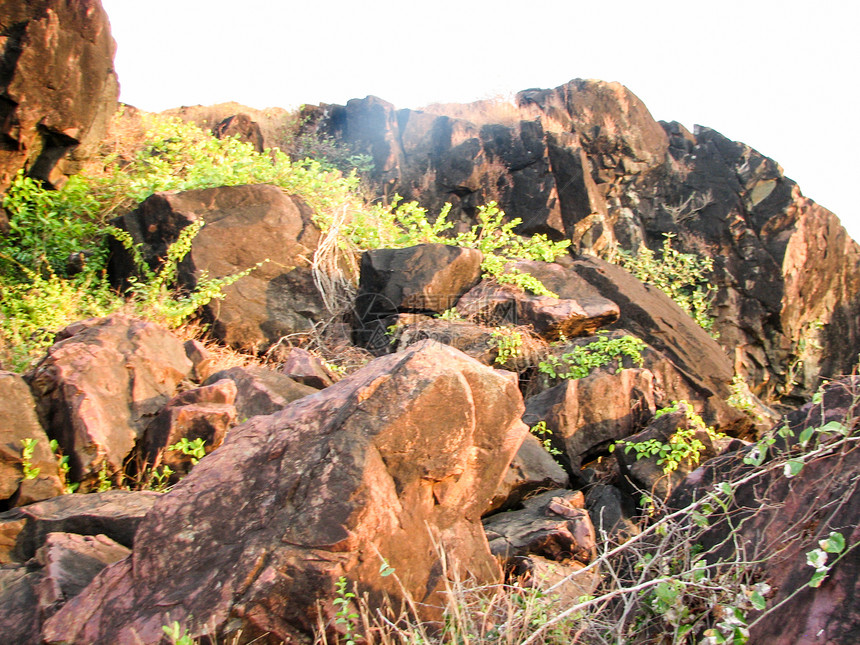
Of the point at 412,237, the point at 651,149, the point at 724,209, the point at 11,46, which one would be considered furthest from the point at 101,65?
the point at 724,209

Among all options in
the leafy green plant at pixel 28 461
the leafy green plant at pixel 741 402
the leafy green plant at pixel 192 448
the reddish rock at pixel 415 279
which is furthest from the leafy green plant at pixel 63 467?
the leafy green plant at pixel 741 402

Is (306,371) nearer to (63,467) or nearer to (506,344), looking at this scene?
(63,467)

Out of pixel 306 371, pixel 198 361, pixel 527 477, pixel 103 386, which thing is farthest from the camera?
pixel 306 371

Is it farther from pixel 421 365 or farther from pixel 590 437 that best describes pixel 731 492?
pixel 590 437

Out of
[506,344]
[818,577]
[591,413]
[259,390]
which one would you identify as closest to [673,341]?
[506,344]

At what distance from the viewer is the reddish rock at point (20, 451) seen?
5.00m

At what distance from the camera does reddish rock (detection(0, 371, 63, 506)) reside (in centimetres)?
500

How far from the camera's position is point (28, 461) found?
5039 mm

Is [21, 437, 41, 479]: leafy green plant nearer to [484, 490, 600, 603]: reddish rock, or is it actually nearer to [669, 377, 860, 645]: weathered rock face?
[484, 490, 600, 603]: reddish rock

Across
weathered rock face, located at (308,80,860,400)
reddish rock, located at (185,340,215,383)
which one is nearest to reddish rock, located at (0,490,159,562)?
reddish rock, located at (185,340,215,383)

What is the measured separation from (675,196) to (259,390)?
1113 centimetres

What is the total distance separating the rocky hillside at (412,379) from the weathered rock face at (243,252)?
0.14 ft

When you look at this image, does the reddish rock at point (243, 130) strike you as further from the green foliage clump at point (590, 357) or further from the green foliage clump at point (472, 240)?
the green foliage clump at point (590, 357)

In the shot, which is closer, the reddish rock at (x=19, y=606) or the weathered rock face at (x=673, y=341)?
the reddish rock at (x=19, y=606)
